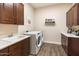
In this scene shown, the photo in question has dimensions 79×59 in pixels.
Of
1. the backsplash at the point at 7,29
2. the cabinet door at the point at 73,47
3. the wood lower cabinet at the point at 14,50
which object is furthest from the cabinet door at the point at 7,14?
the cabinet door at the point at 73,47

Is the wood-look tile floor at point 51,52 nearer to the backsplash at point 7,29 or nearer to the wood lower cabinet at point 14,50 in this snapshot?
the backsplash at point 7,29

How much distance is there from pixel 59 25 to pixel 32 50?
3.25 m

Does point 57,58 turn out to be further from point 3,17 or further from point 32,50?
point 32,50

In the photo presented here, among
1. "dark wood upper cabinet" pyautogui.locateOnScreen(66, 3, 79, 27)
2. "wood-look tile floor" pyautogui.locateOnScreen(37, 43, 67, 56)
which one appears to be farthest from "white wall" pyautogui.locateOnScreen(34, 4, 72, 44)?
"dark wood upper cabinet" pyautogui.locateOnScreen(66, 3, 79, 27)

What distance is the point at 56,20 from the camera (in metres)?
6.77

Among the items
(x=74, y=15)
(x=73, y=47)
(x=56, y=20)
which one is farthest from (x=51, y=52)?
(x=56, y=20)

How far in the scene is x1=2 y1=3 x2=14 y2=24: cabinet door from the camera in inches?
96.6

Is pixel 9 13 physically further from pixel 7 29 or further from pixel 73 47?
pixel 73 47

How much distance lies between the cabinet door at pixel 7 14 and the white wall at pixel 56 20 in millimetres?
4078

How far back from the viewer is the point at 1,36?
2.98m

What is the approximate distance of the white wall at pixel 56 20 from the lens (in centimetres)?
668

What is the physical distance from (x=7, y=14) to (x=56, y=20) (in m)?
4.50

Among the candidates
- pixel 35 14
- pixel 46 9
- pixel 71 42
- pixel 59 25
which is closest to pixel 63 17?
pixel 59 25

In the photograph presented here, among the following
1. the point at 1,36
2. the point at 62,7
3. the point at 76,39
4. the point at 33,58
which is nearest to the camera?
the point at 33,58
